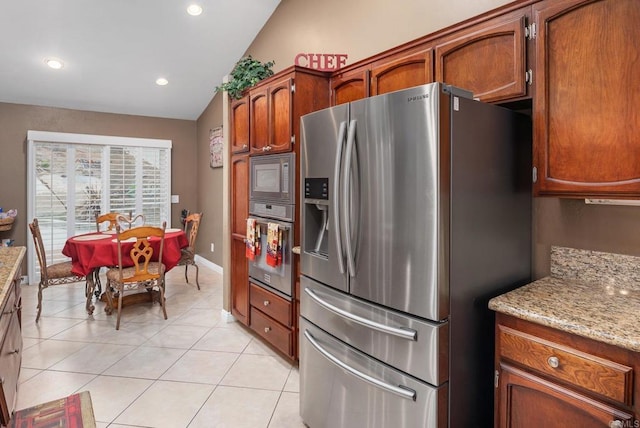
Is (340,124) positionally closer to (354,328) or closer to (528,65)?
(528,65)

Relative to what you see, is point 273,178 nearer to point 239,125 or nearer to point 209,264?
point 239,125

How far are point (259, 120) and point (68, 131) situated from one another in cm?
377

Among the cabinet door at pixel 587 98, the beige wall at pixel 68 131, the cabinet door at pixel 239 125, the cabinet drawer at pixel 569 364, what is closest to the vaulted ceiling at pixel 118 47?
the beige wall at pixel 68 131

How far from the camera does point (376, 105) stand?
158cm

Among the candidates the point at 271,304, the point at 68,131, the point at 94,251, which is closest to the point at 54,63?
the point at 68,131

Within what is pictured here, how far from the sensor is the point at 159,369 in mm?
2785

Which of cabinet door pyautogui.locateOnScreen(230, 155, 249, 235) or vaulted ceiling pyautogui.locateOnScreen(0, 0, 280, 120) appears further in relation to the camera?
vaulted ceiling pyautogui.locateOnScreen(0, 0, 280, 120)

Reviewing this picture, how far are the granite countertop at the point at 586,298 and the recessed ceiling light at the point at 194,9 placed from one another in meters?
3.84

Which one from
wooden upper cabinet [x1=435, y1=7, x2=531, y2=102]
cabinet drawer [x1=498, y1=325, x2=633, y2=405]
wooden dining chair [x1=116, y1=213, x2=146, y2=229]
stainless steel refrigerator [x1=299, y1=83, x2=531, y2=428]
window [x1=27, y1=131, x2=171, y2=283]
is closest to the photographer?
cabinet drawer [x1=498, y1=325, x2=633, y2=405]

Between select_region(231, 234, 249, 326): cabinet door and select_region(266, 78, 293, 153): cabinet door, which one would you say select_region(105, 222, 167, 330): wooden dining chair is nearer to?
select_region(231, 234, 249, 326): cabinet door

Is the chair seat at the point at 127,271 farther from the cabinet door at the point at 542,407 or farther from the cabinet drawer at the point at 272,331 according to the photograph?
the cabinet door at the point at 542,407

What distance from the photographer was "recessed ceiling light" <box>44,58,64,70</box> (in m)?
4.21

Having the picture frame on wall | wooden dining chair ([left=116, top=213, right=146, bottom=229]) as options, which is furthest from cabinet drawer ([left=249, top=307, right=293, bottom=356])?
the picture frame on wall

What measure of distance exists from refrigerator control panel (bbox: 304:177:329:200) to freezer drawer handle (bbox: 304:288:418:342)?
530 mm
